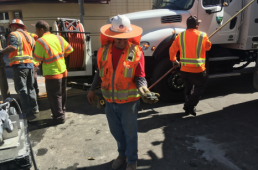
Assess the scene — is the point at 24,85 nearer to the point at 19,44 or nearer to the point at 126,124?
the point at 19,44

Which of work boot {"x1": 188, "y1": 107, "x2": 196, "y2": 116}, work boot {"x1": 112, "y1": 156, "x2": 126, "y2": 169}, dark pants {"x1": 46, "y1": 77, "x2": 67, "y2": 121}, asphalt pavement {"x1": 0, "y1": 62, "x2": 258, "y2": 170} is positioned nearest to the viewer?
work boot {"x1": 112, "y1": 156, "x2": 126, "y2": 169}

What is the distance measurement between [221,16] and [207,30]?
43 cm

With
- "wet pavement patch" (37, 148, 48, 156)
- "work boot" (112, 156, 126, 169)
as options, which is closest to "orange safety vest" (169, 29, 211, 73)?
"work boot" (112, 156, 126, 169)

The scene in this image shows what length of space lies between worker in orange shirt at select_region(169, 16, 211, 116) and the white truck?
705 millimetres

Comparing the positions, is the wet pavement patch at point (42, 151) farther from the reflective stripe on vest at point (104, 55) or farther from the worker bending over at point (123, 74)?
the reflective stripe on vest at point (104, 55)

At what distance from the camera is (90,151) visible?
310 centimetres

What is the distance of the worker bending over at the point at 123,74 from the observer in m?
2.23

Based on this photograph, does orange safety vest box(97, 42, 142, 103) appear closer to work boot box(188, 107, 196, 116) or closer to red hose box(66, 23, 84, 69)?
work boot box(188, 107, 196, 116)

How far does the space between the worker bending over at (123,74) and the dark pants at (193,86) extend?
1.82m

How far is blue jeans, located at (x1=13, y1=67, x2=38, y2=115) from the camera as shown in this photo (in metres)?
4.24

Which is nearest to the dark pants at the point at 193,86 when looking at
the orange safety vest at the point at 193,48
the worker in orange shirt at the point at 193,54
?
the worker in orange shirt at the point at 193,54

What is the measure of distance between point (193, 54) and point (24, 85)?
10.9 ft

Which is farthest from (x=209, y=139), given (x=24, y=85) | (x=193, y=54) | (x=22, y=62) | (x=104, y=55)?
(x=22, y=62)

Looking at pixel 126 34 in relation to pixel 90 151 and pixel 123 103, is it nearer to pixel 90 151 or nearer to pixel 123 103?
pixel 123 103
